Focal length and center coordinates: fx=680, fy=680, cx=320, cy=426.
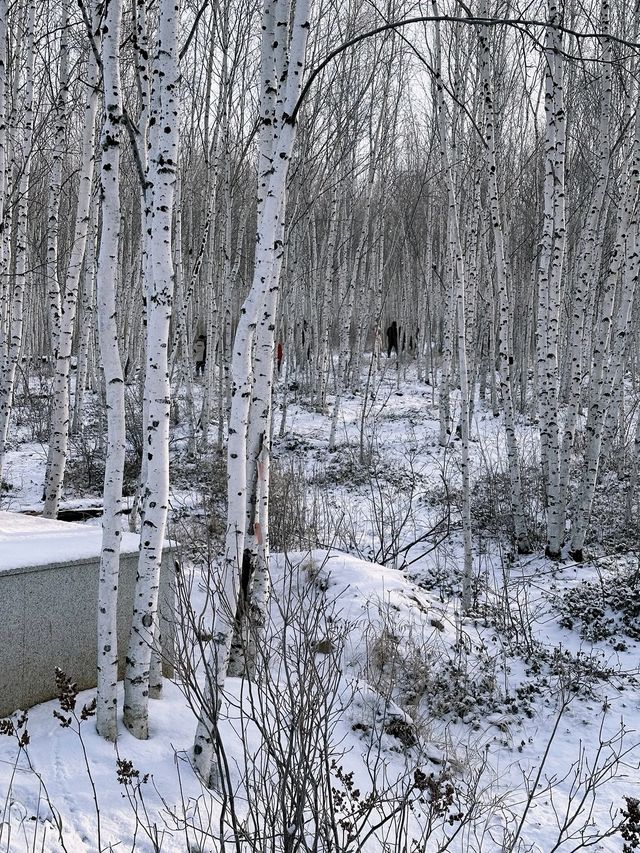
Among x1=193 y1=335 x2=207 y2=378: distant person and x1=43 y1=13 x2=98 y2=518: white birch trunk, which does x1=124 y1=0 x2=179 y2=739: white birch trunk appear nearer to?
x1=43 y1=13 x2=98 y2=518: white birch trunk

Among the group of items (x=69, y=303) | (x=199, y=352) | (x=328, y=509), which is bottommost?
(x=328, y=509)

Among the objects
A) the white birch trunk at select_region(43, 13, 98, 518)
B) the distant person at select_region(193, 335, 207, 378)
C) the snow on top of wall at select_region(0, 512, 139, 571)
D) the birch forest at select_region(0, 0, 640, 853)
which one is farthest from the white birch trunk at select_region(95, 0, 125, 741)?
the distant person at select_region(193, 335, 207, 378)

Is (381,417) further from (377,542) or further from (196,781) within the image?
(196,781)

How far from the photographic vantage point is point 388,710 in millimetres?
3697

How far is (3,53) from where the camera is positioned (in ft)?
15.2

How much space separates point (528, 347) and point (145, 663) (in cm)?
1254

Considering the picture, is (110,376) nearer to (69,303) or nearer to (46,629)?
(46,629)

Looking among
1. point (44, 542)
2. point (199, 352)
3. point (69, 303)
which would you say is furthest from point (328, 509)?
point (199, 352)

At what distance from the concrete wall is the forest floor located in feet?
0.35

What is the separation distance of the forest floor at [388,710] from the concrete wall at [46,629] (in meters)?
0.11

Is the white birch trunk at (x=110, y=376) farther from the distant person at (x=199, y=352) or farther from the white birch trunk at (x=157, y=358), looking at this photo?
the distant person at (x=199, y=352)

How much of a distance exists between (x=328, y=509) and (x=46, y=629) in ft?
14.7

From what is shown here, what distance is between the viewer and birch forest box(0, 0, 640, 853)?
238 centimetres

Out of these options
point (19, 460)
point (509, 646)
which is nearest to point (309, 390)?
point (19, 460)
